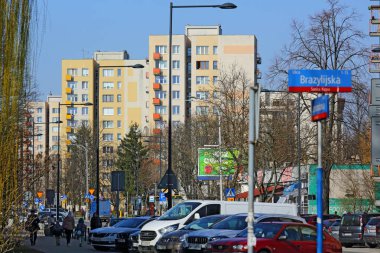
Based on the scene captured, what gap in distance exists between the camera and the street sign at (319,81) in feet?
54.7

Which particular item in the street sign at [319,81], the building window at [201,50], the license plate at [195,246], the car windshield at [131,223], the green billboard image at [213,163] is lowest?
the car windshield at [131,223]

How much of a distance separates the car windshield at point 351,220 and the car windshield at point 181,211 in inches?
684

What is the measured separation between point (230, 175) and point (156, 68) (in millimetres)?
72382

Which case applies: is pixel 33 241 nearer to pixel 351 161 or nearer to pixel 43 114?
pixel 351 161

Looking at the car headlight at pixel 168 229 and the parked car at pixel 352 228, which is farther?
the parked car at pixel 352 228

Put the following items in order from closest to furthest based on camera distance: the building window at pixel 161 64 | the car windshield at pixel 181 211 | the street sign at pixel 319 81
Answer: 1. the street sign at pixel 319 81
2. the car windshield at pixel 181 211
3. the building window at pixel 161 64

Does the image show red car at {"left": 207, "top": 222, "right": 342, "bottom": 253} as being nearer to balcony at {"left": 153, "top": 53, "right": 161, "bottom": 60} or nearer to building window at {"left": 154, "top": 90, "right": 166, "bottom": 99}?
balcony at {"left": 153, "top": 53, "right": 161, "bottom": 60}

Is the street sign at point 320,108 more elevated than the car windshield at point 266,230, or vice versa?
the street sign at point 320,108

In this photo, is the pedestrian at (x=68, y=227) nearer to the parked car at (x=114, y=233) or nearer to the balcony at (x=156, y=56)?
the parked car at (x=114, y=233)

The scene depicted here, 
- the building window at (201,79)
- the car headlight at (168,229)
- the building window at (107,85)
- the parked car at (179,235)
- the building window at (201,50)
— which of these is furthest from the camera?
the building window at (107,85)

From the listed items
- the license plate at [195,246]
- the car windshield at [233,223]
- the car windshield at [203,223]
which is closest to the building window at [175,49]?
the car windshield at [203,223]

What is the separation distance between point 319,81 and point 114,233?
23.0 metres

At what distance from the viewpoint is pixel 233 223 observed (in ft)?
90.8

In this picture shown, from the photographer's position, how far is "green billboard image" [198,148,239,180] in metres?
61.3
